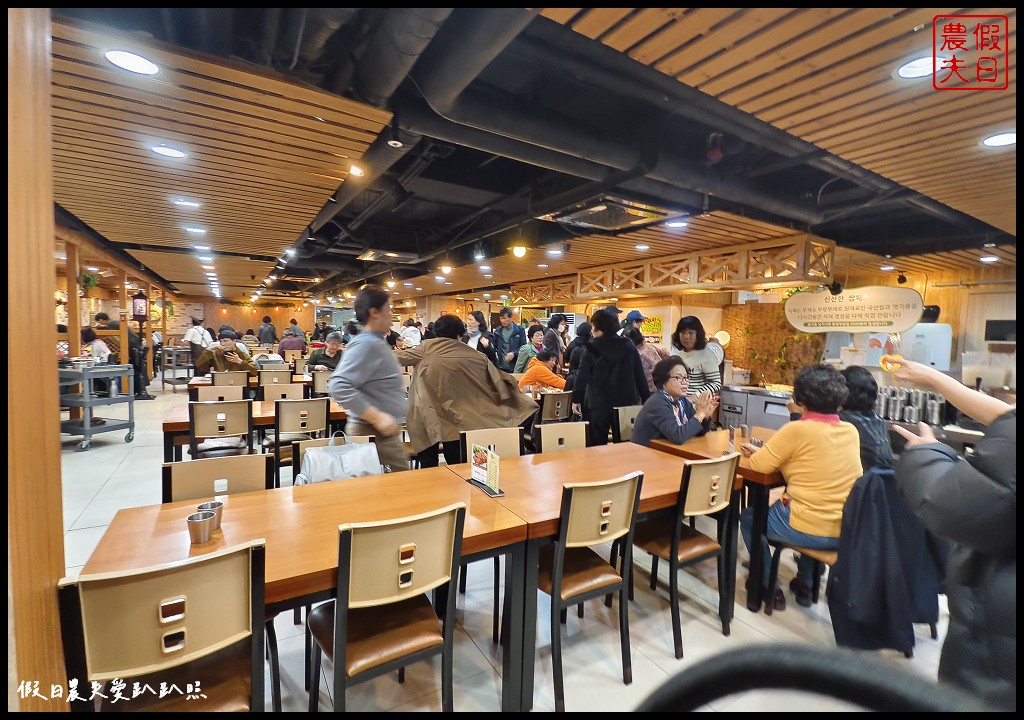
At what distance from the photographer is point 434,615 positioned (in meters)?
1.73

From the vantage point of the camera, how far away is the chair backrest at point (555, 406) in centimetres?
475

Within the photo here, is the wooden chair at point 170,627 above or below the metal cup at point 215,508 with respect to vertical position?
below

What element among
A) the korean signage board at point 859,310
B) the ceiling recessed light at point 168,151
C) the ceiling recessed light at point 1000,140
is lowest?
the korean signage board at point 859,310

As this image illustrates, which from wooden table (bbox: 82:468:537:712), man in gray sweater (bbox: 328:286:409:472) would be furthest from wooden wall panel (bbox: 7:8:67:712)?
man in gray sweater (bbox: 328:286:409:472)

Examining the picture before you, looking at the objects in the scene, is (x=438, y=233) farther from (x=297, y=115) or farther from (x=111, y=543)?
(x=111, y=543)

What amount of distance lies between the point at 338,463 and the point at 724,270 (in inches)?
243

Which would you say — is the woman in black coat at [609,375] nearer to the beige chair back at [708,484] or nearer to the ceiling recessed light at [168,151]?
the beige chair back at [708,484]

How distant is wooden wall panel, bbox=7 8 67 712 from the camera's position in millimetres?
888

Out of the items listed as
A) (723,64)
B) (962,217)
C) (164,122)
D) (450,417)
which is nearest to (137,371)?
(164,122)

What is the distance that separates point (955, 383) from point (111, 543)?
2.68 m

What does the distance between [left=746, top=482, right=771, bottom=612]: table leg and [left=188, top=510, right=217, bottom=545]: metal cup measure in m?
2.65

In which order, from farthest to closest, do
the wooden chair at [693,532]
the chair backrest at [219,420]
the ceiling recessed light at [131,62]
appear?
1. the chair backrest at [219,420]
2. the wooden chair at [693,532]
3. the ceiling recessed light at [131,62]

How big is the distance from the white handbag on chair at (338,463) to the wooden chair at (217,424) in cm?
173

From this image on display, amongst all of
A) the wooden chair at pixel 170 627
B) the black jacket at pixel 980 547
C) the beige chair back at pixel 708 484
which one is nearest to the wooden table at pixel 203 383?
the wooden chair at pixel 170 627
